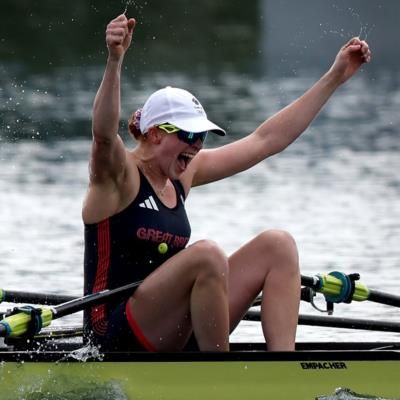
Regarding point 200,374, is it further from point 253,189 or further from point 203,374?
point 253,189

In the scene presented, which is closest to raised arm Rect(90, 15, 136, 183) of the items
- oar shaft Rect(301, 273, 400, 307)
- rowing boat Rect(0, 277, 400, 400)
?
rowing boat Rect(0, 277, 400, 400)

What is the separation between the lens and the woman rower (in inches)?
268

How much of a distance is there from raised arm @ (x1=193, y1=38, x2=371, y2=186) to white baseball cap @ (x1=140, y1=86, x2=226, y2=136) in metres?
0.54

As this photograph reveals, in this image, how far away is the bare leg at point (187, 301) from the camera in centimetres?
677

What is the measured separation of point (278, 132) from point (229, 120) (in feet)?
46.5

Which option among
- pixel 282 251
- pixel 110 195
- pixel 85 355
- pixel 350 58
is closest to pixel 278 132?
pixel 350 58

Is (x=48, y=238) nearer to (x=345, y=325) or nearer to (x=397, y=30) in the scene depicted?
(x=345, y=325)

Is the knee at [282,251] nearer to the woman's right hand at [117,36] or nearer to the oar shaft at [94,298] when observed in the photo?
the oar shaft at [94,298]

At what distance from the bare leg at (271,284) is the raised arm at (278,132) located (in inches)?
27.0

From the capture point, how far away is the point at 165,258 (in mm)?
7082

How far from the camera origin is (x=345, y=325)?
7906mm

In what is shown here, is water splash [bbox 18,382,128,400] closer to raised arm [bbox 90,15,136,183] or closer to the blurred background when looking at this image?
raised arm [bbox 90,15,136,183]

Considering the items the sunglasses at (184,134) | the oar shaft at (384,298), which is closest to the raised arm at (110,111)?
the sunglasses at (184,134)

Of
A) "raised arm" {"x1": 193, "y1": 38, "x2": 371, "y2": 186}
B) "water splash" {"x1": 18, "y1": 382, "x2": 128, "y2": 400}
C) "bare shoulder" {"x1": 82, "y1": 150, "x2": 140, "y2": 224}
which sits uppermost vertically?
"raised arm" {"x1": 193, "y1": 38, "x2": 371, "y2": 186}
